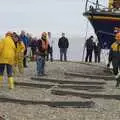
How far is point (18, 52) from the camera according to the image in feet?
68.2

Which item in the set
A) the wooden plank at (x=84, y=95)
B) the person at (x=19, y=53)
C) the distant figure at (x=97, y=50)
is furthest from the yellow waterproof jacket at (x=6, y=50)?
the distant figure at (x=97, y=50)

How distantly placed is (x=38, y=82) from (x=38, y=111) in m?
6.24

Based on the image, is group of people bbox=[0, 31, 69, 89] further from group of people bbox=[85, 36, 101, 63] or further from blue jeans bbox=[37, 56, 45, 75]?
group of people bbox=[85, 36, 101, 63]

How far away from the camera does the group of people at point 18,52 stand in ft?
53.4

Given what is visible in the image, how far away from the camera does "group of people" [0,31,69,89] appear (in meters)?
16.3

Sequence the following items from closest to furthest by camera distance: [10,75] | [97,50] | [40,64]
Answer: [10,75] < [40,64] < [97,50]

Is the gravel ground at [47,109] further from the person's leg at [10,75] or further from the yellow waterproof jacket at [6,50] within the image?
the yellow waterproof jacket at [6,50]

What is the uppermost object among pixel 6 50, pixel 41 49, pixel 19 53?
pixel 6 50

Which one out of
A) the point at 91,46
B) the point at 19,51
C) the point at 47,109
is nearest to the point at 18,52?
the point at 19,51

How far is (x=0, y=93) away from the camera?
15438mm

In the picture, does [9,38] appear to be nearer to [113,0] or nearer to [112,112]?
[112,112]

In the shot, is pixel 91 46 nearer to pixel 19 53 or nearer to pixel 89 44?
pixel 89 44

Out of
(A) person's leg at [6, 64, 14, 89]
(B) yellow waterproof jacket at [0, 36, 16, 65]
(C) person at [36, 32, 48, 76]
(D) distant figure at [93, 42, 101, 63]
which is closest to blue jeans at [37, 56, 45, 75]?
(C) person at [36, 32, 48, 76]

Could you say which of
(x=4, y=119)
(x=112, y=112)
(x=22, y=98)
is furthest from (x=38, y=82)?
(x=4, y=119)
